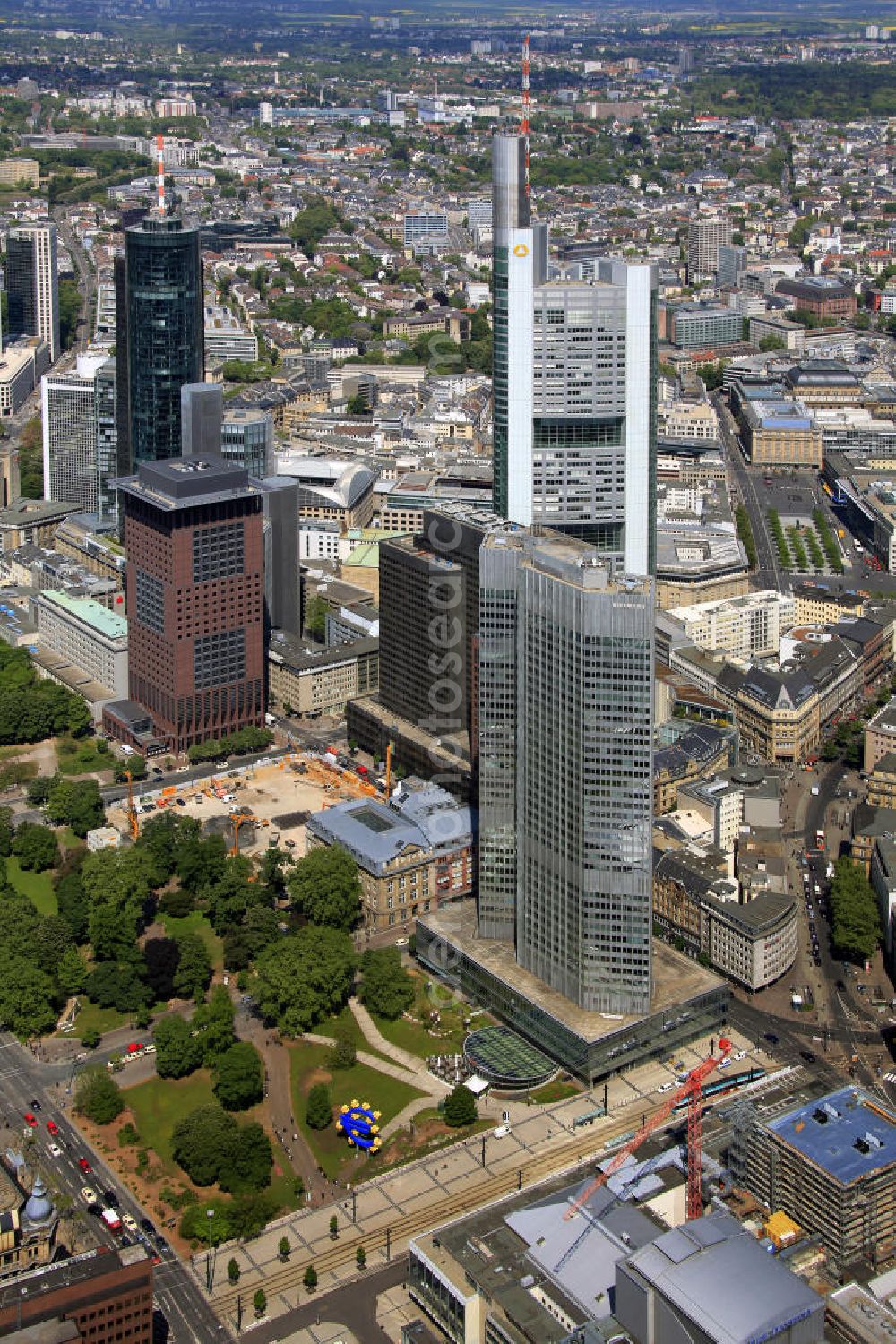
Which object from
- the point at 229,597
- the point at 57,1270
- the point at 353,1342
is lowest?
the point at 353,1342

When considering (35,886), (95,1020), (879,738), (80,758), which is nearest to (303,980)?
(95,1020)

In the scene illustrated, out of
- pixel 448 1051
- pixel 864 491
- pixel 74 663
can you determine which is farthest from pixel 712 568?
pixel 448 1051

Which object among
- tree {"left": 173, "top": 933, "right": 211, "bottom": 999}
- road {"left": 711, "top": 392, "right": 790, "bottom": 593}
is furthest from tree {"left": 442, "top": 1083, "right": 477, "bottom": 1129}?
road {"left": 711, "top": 392, "right": 790, "bottom": 593}

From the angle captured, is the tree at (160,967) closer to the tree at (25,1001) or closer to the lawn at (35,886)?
the tree at (25,1001)

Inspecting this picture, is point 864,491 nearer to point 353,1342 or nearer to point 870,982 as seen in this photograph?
point 870,982

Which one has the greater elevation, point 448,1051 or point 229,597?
point 229,597

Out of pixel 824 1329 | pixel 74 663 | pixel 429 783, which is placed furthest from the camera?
pixel 74 663

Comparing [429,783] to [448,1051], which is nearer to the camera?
[448,1051]

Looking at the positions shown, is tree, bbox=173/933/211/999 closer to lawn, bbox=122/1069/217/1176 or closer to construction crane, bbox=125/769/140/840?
lawn, bbox=122/1069/217/1176
